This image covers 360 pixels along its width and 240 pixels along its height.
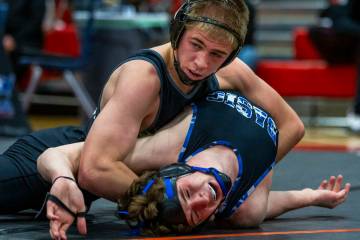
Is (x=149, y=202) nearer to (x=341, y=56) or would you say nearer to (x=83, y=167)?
(x=83, y=167)

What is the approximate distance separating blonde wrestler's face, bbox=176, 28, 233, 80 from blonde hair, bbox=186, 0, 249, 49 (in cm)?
2

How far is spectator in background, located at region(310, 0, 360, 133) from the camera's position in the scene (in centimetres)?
717

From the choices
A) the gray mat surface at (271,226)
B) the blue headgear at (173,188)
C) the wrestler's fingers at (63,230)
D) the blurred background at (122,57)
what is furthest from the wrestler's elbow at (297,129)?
the blurred background at (122,57)

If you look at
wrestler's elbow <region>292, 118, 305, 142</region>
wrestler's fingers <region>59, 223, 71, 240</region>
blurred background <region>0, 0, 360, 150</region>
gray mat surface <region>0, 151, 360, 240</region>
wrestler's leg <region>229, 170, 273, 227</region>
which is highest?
wrestler's elbow <region>292, 118, 305, 142</region>

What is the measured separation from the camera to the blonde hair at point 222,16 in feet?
8.62

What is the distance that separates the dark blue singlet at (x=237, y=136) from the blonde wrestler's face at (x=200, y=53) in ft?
0.62

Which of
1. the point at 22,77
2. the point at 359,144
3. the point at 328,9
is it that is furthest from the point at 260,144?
the point at 22,77

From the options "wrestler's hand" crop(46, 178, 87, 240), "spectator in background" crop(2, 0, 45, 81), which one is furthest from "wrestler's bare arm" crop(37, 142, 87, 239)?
"spectator in background" crop(2, 0, 45, 81)

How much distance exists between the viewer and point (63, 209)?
7.86 ft

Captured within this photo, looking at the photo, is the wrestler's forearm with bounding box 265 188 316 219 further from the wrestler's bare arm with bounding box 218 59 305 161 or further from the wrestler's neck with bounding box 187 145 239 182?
the wrestler's neck with bounding box 187 145 239 182

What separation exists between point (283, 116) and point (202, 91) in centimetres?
37

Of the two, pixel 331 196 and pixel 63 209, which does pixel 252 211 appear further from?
pixel 63 209

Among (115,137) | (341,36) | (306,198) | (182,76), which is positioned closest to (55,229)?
(115,137)

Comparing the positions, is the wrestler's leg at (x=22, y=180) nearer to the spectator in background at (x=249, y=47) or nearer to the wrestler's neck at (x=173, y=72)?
the wrestler's neck at (x=173, y=72)
